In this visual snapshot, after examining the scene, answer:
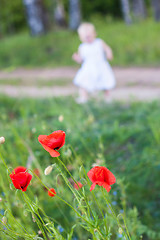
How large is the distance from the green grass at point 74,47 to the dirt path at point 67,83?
44 cm

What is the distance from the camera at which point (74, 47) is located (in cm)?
1198

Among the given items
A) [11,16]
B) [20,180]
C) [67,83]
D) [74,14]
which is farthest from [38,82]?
[11,16]

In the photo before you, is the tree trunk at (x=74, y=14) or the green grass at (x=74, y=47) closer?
the green grass at (x=74, y=47)

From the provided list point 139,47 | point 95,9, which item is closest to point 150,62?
point 139,47

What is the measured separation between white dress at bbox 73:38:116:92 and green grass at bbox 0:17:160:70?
12.4ft

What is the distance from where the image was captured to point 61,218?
7.03 feet

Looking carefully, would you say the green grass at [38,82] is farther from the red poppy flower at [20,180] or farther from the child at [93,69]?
the red poppy flower at [20,180]

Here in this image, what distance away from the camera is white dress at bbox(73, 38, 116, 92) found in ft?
20.7

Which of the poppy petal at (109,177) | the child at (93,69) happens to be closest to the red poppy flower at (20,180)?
the poppy petal at (109,177)

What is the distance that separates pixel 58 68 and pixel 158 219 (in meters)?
10.00

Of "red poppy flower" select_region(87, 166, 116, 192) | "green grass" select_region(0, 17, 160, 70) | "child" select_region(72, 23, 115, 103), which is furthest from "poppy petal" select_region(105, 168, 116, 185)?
"green grass" select_region(0, 17, 160, 70)

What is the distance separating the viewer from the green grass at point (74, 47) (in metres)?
10.2

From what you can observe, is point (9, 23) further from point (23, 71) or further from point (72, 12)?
point (23, 71)

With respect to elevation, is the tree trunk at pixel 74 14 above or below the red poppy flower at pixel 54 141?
below
